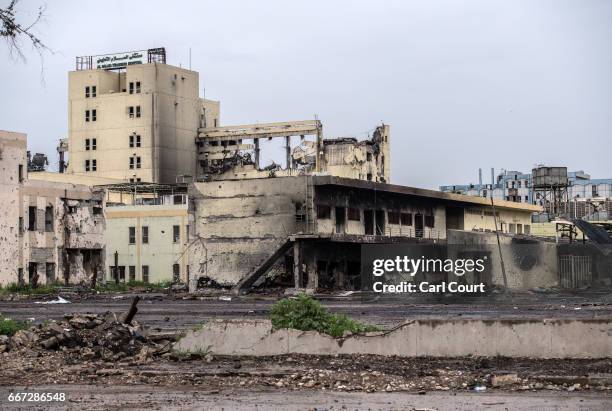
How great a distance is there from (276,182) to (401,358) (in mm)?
45454

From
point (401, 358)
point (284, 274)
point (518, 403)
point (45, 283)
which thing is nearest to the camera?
point (518, 403)

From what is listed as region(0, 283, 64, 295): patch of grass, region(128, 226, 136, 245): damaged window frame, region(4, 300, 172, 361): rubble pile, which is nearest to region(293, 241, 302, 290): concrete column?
region(0, 283, 64, 295): patch of grass

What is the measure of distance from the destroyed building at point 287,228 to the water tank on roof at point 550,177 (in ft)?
90.0

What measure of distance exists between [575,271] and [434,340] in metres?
23.6

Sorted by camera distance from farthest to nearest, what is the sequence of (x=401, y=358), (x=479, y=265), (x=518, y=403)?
(x=479, y=265), (x=401, y=358), (x=518, y=403)

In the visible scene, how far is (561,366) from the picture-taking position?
21.2 meters

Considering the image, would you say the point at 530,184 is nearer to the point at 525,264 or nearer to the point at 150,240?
the point at 150,240

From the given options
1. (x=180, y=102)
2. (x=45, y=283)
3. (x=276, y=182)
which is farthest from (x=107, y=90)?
(x=276, y=182)

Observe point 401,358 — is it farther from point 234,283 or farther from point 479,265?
point 234,283

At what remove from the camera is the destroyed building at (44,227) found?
232ft

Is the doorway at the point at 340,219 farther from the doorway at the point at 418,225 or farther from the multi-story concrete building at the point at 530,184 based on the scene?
the multi-story concrete building at the point at 530,184

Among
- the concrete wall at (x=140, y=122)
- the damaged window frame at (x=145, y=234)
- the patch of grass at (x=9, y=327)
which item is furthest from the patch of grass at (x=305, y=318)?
the concrete wall at (x=140, y=122)

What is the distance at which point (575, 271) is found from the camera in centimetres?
4509

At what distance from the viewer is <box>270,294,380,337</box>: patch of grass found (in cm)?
2378
